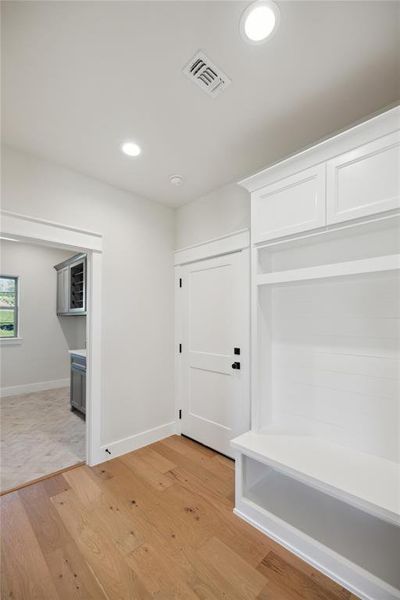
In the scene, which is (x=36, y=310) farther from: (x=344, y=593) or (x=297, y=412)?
(x=344, y=593)

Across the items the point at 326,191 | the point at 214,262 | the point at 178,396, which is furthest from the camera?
the point at 178,396

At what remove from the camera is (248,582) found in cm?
144

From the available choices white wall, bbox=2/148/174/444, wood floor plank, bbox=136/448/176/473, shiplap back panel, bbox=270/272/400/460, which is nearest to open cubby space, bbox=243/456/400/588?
shiplap back panel, bbox=270/272/400/460

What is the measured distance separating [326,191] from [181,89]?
1077 mm

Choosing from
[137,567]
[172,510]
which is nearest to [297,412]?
[172,510]

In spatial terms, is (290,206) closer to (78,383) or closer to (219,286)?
(219,286)

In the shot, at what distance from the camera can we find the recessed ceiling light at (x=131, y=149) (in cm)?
214

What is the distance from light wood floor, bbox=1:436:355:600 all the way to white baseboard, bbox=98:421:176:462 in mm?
221

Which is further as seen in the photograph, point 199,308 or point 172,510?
point 199,308

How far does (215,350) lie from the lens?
284 cm

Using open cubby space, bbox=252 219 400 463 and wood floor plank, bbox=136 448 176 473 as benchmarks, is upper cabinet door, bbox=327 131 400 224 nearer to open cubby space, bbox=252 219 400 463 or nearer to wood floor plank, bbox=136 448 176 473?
open cubby space, bbox=252 219 400 463

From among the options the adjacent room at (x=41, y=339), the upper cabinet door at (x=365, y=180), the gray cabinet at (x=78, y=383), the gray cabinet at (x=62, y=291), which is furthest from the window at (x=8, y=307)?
the upper cabinet door at (x=365, y=180)

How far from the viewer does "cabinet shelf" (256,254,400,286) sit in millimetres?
1461

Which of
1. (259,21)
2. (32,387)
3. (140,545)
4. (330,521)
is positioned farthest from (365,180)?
(32,387)
